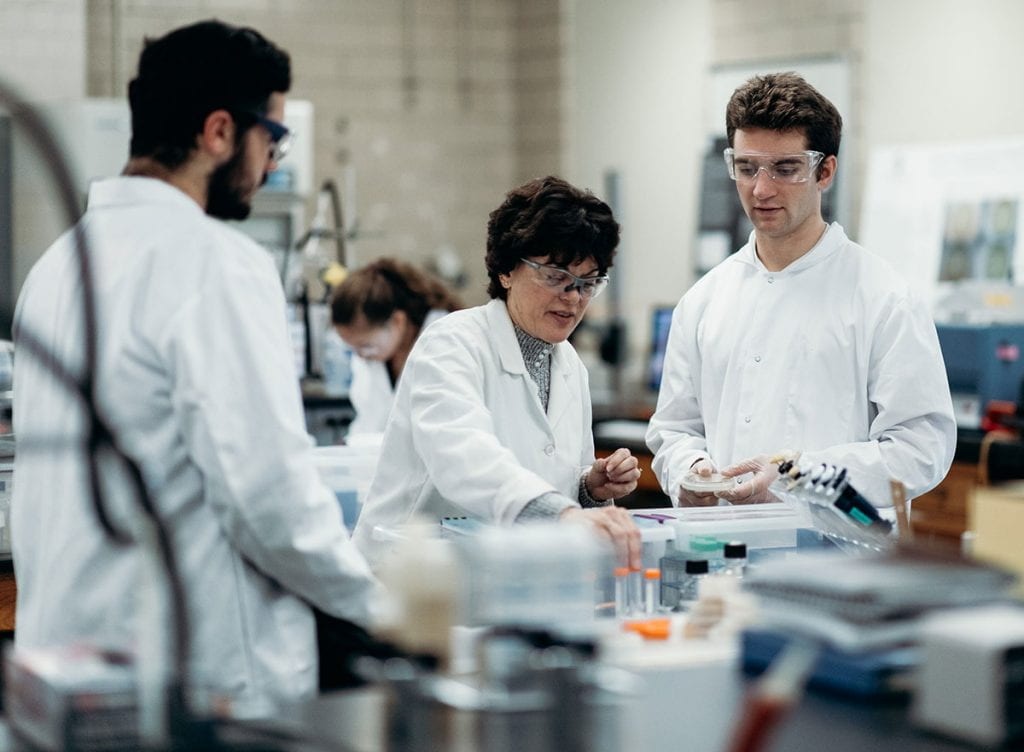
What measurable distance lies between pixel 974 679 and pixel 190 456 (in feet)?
3.14

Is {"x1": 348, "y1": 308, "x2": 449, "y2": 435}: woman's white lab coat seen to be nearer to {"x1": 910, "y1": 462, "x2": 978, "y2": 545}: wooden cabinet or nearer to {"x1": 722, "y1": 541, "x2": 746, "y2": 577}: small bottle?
{"x1": 910, "y1": 462, "x2": 978, "y2": 545}: wooden cabinet

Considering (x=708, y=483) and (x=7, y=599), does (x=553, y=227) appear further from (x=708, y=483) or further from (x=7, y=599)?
(x=7, y=599)

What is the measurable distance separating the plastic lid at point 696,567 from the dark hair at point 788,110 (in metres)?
0.97

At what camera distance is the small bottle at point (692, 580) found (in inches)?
→ 83.9

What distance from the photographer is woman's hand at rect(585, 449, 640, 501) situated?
254cm

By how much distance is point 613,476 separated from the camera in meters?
2.54

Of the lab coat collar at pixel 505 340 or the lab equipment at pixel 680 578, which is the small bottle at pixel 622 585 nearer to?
the lab equipment at pixel 680 578

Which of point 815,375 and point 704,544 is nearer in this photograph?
point 704,544

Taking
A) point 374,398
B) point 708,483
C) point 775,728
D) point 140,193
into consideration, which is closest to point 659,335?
point 374,398

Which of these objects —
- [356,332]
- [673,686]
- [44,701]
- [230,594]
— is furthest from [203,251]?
[356,332]

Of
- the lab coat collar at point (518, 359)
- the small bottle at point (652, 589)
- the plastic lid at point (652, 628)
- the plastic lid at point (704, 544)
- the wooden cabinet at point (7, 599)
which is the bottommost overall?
the wooden cabinet at point (7, 599)

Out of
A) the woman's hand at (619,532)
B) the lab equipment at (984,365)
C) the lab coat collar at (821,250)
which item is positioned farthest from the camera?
the lab equipment at (984,365)

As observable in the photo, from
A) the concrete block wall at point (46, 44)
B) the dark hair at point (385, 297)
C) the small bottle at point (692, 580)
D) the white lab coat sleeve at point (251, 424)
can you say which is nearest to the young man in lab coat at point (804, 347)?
the small bottle at point (692, 580)

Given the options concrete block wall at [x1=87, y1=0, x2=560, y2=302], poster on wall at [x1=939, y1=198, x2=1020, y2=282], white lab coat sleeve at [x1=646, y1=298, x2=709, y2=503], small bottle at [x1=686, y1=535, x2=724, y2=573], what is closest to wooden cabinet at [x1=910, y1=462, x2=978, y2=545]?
poster on wall at [x1=939, y1=198, x2=1020, y2=282]
